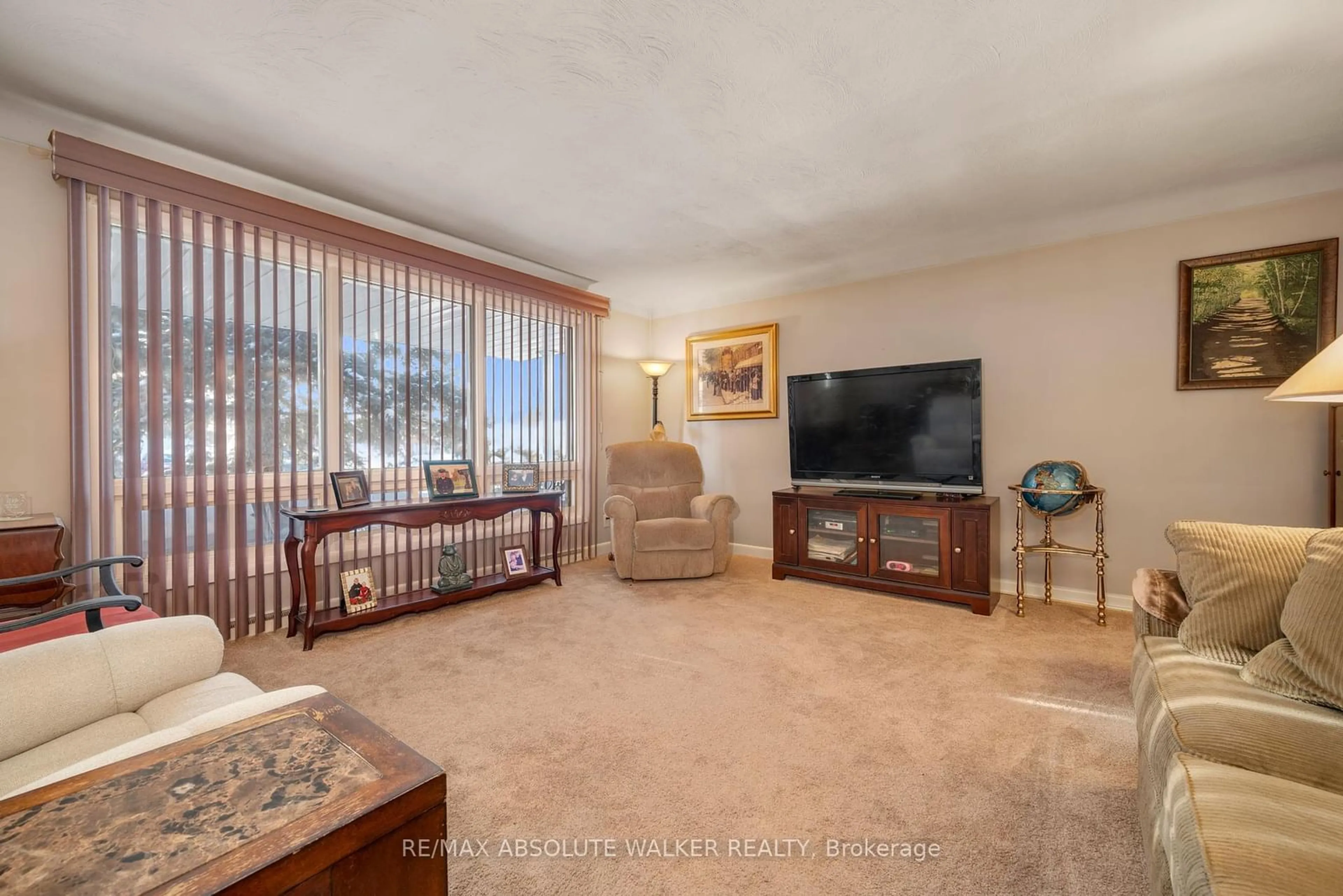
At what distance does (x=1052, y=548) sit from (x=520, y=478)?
11.0 feet

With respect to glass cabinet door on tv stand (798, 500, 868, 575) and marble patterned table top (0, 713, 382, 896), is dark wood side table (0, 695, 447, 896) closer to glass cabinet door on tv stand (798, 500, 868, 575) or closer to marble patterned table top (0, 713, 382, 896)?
marble patterned table top (0, 713, 382, 896)

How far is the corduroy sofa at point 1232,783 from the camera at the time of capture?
80cm

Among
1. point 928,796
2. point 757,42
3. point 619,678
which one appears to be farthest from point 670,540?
point 757,42

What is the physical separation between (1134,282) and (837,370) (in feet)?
5.93

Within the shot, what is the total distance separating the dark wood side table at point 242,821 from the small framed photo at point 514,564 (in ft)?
9.14

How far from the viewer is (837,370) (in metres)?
4.29

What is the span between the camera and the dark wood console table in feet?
9.12

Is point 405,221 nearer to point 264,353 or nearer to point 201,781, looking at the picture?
point 264,353

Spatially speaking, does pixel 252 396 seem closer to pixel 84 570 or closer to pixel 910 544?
pixel 84 570

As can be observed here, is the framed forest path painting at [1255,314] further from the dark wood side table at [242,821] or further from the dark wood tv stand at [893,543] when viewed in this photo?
the dark wood side table at [242,821]

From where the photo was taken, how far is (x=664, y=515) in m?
4.42

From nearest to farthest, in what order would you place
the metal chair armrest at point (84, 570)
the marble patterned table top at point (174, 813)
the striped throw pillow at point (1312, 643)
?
the marble patterned table top at point (174, 813) → the striped throw pillow at point (1312, 643) → the metal chair armrest at point (84, 570)

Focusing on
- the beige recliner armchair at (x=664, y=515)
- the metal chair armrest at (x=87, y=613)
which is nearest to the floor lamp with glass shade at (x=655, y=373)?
the beige recliner armchair at (x=664, y=515)

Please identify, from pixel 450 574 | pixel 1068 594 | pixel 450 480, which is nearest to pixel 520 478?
pixel 450 480
